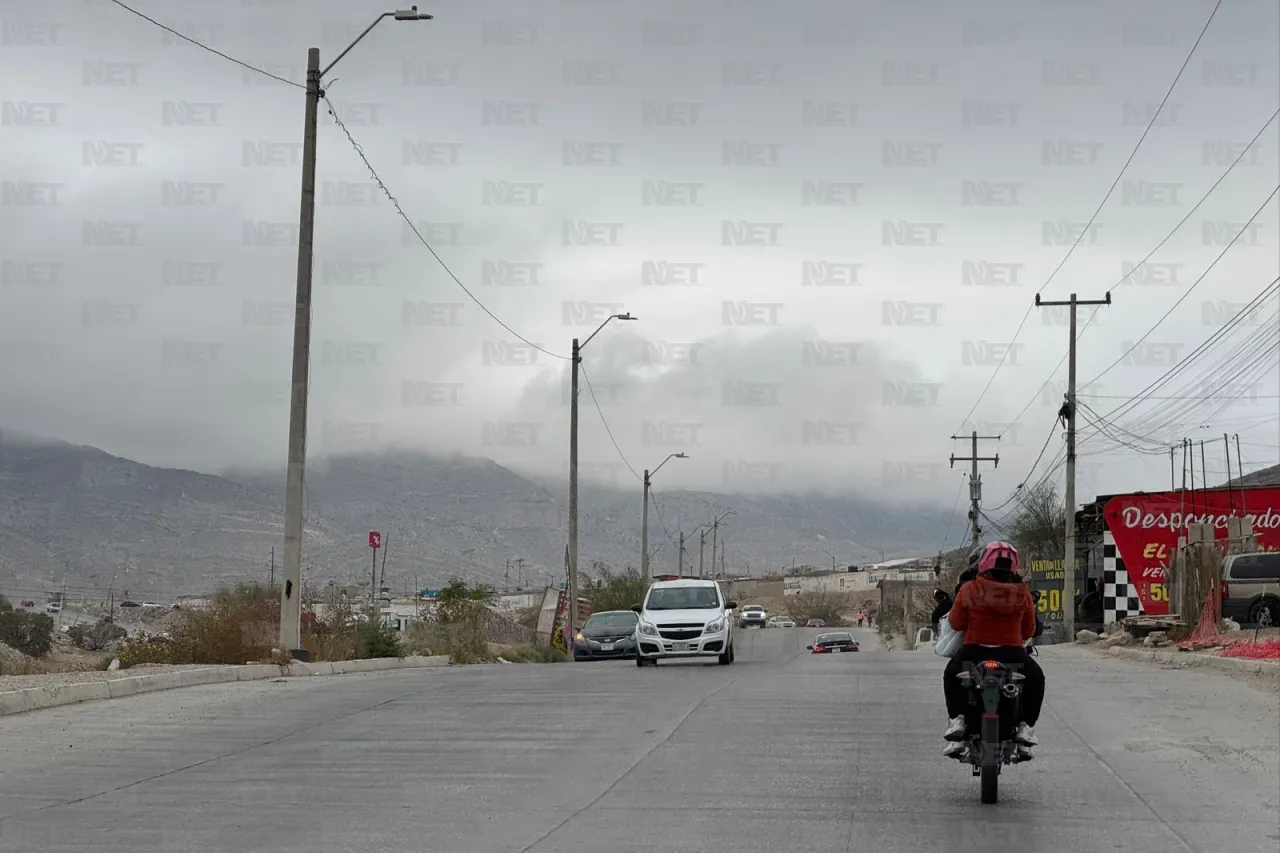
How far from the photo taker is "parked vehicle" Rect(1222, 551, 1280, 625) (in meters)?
37.2

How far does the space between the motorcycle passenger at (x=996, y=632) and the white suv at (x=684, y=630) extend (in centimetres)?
1809

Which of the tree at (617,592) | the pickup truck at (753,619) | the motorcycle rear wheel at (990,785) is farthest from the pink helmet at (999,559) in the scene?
the pickup truck at (753,619)

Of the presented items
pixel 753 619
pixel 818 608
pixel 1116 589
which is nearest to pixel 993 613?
pixel 1116 589

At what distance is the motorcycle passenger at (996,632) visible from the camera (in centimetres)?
1059

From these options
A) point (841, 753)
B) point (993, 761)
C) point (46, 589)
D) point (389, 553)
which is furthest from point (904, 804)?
point (389, 553)

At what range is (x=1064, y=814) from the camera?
10.2m

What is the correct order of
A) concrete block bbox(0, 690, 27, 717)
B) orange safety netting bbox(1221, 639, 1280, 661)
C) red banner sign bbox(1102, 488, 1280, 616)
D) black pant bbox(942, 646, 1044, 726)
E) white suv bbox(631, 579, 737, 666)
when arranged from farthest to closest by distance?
red banner sign bbox(1102, 488, 1280, 616) → white suv bbox(631, 579, 737, 666) → orange safety netting bbox(1221, 639, 1280, 661) → concrete block bbox(0, 690, 27, 717) → black pant bbox(942, 646, 1044, 726)

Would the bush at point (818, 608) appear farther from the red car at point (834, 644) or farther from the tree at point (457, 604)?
the tree at point (457, 604)

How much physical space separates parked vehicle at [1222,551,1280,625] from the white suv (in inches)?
607

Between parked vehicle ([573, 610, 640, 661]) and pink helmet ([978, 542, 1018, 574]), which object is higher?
pink helmet ([978, 542, 1018, 574])

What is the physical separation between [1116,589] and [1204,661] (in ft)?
91.9

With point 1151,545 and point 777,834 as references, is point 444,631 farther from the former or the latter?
point 777,834

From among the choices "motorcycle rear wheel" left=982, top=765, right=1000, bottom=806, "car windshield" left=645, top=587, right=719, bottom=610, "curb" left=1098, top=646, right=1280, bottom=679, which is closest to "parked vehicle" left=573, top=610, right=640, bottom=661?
"car windshield" left=645, top=587, right=719, bottom=610

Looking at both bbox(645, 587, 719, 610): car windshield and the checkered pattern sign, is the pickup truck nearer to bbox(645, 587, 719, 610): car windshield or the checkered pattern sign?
the checkered pattern sign
